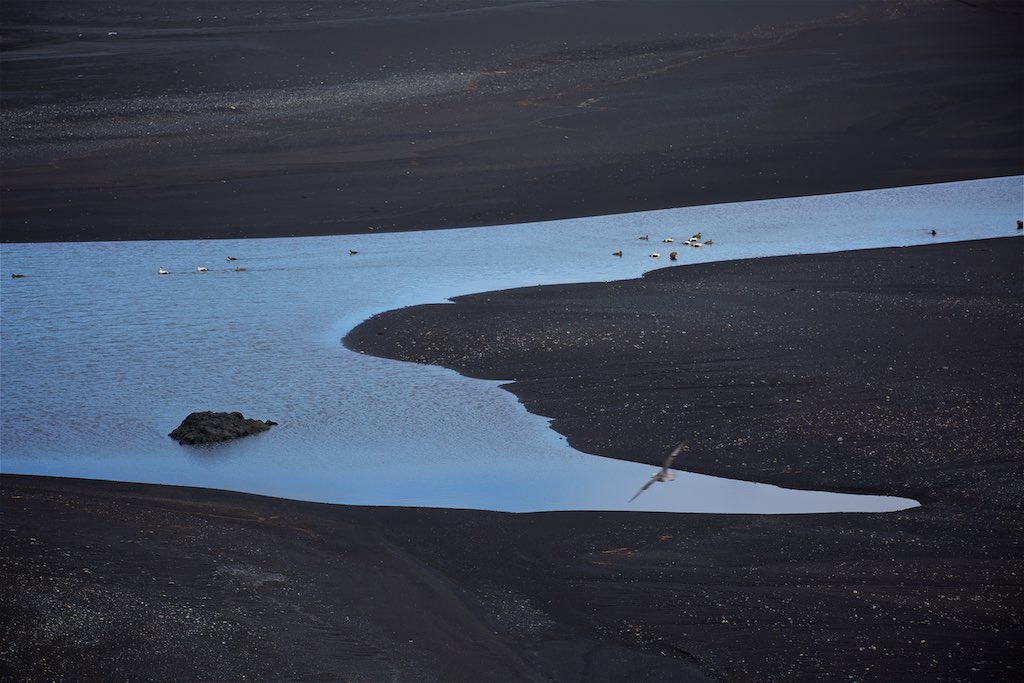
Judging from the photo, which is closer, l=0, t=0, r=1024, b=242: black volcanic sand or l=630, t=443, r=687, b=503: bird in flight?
l=630, t=443, r=687, b=503: bird in flight

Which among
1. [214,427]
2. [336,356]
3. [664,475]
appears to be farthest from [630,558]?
[336,356]

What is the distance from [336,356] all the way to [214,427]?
232 centimetres

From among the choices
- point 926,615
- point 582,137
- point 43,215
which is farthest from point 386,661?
point 582,137

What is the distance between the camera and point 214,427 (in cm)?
976

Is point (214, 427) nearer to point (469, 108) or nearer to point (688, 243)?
point (688, 243)

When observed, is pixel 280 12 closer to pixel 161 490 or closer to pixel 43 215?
pixel 43 215

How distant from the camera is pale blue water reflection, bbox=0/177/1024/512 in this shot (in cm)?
888

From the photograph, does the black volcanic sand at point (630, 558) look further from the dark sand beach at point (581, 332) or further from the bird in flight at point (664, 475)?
the bird in flight at point (664, 475)

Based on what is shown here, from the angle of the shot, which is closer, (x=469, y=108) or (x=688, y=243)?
(x=688, y=243)

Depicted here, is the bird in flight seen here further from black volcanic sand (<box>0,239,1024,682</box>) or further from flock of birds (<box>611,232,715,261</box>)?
flock of birds (<box>611,232,715,261</box>)

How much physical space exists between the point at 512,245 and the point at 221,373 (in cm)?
563

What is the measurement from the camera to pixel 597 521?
8.00m

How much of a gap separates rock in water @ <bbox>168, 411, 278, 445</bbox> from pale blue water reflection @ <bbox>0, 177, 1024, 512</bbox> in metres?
0.12

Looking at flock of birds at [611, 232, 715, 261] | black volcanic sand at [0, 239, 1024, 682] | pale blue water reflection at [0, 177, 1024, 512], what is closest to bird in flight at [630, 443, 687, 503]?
pale blue water reflection at [0, 177, 1024, 512]
